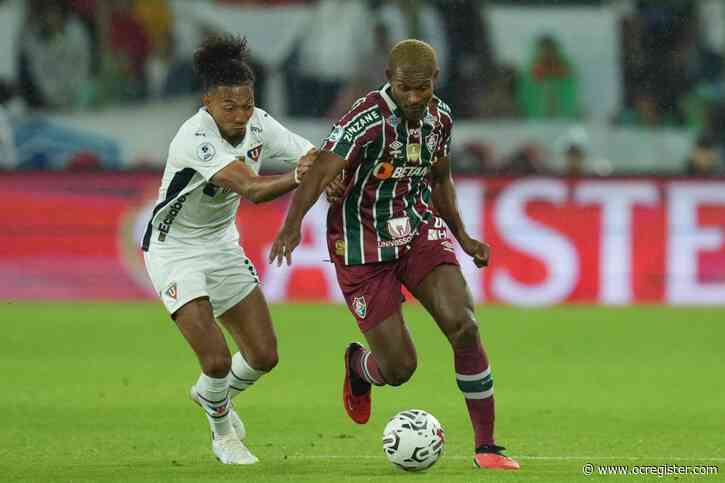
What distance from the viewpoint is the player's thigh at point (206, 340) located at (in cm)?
827

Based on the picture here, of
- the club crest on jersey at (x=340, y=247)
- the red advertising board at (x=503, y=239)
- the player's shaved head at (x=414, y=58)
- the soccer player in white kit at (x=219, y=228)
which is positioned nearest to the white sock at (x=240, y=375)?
the soccer player in white kit at (x=219, y=228)

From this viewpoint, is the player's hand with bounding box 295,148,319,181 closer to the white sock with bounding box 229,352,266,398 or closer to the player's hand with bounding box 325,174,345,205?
the player's hand with bounding box 325,174,345,205

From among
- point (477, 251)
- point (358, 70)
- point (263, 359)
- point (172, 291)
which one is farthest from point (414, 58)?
point (358, 70)

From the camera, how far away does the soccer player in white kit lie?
26.8 feet

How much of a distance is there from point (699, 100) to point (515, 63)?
2.33m

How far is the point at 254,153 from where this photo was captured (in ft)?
28.0

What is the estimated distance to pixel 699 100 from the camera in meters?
19.1

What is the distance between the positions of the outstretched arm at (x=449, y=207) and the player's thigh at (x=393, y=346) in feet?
1.82

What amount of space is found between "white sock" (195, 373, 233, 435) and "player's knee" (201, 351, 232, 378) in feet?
0.15

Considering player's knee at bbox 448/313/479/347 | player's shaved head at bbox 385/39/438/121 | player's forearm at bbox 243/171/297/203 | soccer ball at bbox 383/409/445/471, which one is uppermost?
player's shaved head at bbox 385/39/438/121

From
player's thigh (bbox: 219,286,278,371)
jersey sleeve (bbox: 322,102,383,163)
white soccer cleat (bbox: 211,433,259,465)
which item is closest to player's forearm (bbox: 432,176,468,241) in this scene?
Result: jersey sleeve (bbox: 322,102,383,163)

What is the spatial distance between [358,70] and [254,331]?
411 inches

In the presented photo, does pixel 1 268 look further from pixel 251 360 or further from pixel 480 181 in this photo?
pixel 251 360

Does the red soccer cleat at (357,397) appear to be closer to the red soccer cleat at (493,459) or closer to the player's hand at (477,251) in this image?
the player's hand at (477,251)
